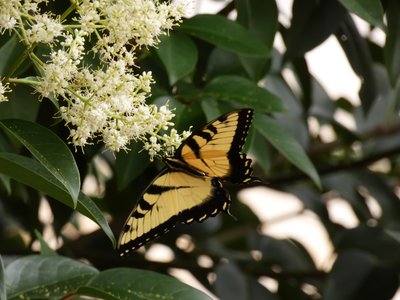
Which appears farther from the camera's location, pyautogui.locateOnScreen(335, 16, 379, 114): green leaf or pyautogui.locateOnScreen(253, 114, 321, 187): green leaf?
pyautogui.locateOnScreen(335, 16, 379, 114): green leaf

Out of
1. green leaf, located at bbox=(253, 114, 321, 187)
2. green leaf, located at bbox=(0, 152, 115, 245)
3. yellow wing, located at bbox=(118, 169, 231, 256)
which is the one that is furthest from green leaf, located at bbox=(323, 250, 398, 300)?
green leaf, located at bbox=(0, 152, 115, 245)

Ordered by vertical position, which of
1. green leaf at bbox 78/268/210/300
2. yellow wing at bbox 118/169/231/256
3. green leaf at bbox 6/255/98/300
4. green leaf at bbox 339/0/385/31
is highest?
green leaf at bbox 339/0/385/31

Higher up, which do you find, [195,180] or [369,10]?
[369,10]

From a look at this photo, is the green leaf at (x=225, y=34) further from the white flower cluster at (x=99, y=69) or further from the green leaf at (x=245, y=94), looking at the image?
the white flower cluster at (x=99, y=69)

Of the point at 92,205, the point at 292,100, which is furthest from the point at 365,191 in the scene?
the point at 92,205

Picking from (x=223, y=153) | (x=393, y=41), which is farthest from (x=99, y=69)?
(x=393, y=41)


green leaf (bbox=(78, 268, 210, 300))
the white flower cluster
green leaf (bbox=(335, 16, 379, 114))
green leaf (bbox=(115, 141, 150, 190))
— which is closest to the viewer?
the white flower cluster

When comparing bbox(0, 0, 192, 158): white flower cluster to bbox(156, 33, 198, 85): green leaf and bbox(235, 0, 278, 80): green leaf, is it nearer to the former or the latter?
bbox(156, 33, 198, 85): green leaf

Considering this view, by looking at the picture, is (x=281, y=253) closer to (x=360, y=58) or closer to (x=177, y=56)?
(x=360, y=58)
